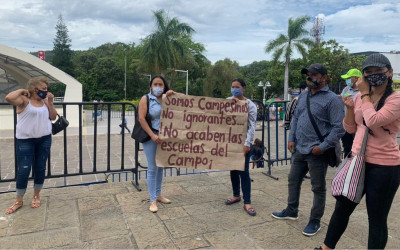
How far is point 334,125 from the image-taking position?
3.22m

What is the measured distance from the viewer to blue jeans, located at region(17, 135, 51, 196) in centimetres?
377

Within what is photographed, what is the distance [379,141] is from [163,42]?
1319 inches

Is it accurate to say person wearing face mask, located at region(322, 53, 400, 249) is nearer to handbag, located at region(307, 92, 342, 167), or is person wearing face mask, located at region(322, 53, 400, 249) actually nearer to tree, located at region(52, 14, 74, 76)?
handbag, located at region(307, 92, 342, 167)

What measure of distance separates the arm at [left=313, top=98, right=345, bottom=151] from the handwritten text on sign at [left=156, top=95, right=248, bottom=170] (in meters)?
A: 1.07

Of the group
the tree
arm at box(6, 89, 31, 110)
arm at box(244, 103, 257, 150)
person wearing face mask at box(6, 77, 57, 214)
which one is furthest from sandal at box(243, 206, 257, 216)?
the tree

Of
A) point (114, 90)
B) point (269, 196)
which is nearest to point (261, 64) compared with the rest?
point (114, 90)

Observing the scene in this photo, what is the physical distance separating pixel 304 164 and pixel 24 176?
338 cm

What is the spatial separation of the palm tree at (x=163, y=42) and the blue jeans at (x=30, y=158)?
31.5m

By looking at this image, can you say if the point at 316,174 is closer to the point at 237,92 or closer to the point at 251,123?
the point at 251,123

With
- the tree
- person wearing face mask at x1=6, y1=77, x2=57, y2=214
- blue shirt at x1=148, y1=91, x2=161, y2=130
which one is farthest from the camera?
the tree

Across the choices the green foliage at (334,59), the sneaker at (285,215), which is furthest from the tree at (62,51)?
the sneaker at (285,215)

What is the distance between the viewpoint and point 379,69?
7.81 feet

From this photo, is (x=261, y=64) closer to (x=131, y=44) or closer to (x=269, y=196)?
(x=131, y=44)

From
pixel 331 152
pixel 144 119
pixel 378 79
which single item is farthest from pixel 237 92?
pixel 378 79
